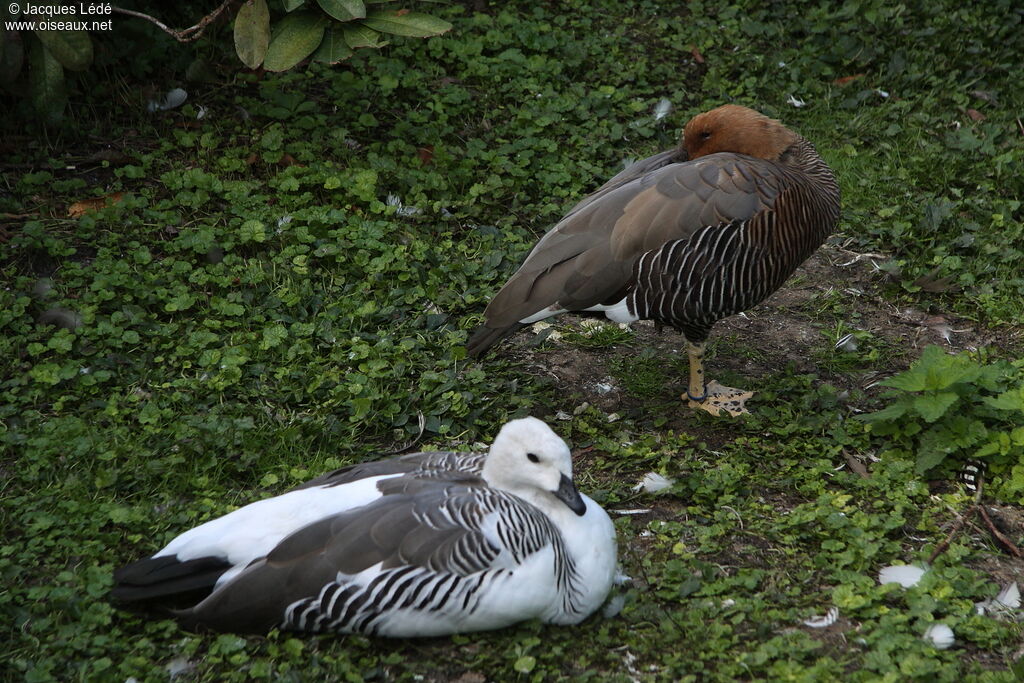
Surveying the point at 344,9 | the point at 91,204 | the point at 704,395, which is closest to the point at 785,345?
the point at 704,395

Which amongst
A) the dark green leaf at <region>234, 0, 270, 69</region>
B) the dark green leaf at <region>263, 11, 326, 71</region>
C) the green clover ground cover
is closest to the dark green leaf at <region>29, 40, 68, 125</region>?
the green clover ground cover

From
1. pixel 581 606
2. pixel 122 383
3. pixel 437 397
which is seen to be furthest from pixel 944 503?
pixel 122 383

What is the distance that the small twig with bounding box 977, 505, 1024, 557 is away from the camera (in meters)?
3.80

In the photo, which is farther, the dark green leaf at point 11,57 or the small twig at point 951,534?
the dark green leaf at point 11,57

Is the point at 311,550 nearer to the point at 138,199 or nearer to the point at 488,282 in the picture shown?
the point at 488,282

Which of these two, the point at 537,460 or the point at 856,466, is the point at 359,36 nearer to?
the point at 537,460

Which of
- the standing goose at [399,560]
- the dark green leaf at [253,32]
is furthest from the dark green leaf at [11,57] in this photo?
the standing goose at [399,560]

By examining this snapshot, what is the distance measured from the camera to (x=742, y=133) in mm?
4832

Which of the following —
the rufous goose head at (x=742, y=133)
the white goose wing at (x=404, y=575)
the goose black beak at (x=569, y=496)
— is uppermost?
the rufous goose head at (x=742, y=133)

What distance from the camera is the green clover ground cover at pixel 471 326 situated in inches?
133

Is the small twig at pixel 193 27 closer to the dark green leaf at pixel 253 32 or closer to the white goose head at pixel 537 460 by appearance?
the dark green leaf at pixel 253 32

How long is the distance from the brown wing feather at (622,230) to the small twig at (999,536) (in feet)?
4.83

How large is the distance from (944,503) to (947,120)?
12.1 feet

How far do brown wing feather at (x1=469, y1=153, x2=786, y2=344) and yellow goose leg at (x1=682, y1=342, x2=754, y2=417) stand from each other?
1.76 ft
